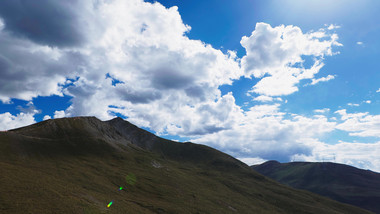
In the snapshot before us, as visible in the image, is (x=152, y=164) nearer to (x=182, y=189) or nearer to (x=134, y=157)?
(x=134, y=157)

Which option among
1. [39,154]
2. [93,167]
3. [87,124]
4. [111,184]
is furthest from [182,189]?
[87,124]

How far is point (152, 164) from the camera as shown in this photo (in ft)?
436

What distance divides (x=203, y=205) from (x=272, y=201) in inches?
2655

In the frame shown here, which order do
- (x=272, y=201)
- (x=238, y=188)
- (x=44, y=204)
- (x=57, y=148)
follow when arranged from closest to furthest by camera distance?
(x=44, y=204), (x=57, y=148), (x=272, y=201), (x=238, y=188)

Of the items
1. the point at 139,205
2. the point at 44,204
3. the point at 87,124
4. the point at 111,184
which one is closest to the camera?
the point at 44,204

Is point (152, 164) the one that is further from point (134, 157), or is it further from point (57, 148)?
point (57, 148)

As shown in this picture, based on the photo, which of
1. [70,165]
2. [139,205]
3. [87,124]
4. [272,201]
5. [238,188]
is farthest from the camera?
[87,124]

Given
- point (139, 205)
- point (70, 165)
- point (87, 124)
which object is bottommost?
point (139, 205)

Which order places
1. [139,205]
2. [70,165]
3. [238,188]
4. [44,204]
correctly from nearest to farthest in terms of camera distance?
1. [44,204]
2. [139,205]
3. [70,165]
4. [238,188]

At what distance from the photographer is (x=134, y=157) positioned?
135500mm

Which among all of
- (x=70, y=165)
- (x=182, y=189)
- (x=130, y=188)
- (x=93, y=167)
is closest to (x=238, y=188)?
(x=182, y=189)

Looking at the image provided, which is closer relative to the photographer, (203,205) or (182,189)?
(203,205)

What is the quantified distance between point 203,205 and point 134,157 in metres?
68.4

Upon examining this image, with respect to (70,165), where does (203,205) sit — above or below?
below
